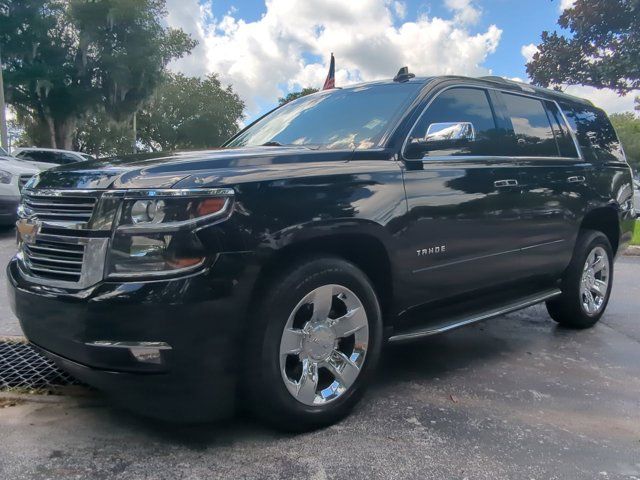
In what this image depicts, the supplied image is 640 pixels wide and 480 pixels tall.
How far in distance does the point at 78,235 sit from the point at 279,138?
1706 millimetres

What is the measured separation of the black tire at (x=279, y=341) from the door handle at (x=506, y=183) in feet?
4.45

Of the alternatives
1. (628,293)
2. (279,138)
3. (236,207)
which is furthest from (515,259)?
(628,293)

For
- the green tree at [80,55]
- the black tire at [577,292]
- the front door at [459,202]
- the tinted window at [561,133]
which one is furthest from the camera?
the green tree at [80,55]

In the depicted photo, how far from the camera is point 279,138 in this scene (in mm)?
3828

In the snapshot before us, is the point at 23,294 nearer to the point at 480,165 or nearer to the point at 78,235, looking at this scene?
the point at 78,235

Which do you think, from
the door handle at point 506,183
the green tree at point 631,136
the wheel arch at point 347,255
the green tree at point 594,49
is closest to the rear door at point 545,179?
the door handle at point 506,183

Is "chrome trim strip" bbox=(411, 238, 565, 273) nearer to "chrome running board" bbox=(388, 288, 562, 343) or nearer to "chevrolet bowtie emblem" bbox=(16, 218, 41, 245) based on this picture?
"chrome running board" bbox=(388, 288, 562, 343)

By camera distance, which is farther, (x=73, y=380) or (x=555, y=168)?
A: (x=555, y=168)

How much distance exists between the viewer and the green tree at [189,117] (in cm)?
4684

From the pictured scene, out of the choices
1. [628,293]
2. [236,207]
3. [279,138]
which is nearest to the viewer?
[236,207]

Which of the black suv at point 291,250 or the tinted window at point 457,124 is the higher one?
the tinted window at point 457,124

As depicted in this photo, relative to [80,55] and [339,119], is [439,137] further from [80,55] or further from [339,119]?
[80,55]

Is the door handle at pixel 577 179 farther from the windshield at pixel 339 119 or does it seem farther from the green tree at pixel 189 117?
the green tree at pixel 189 117

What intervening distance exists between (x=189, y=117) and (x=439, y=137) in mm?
46608
